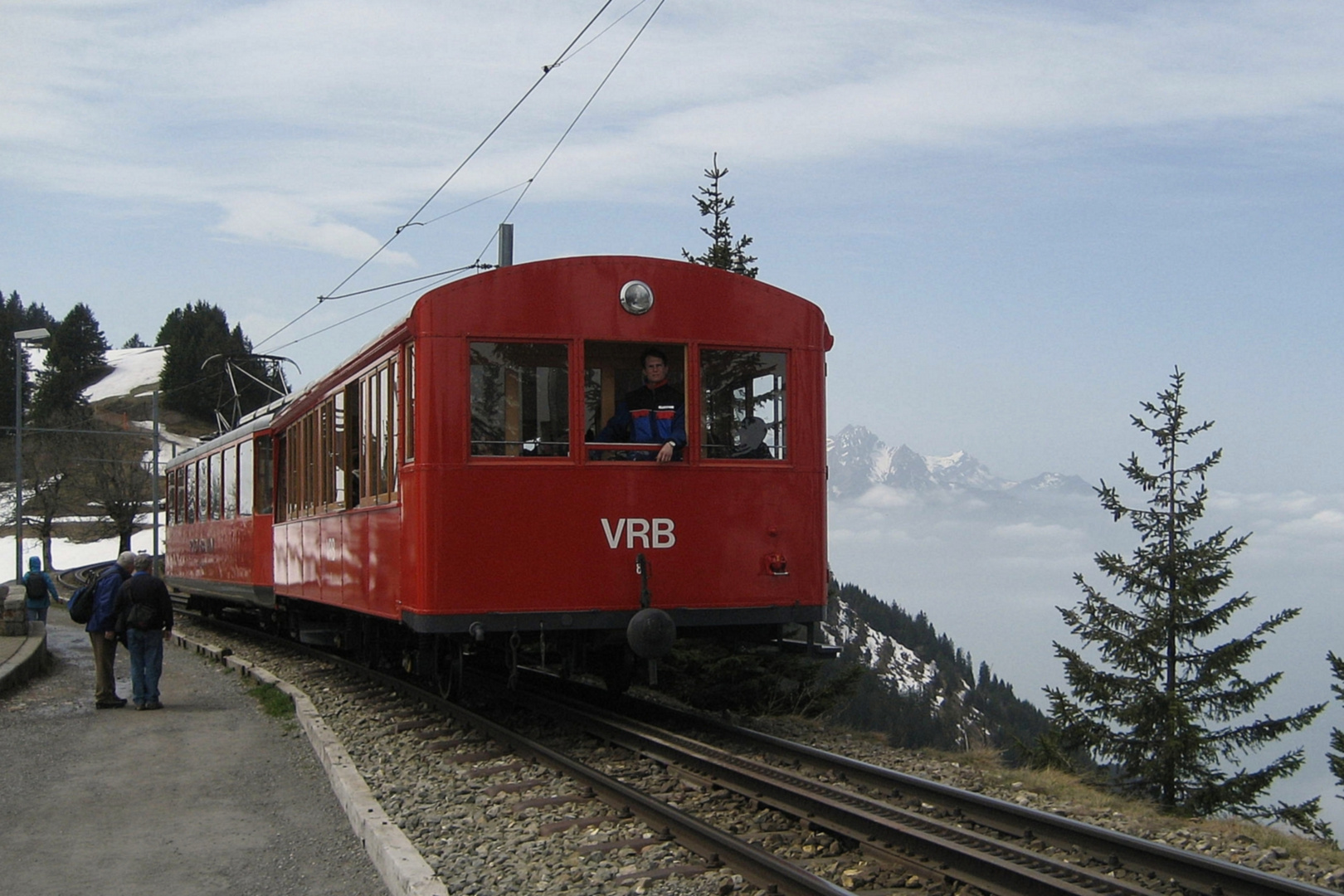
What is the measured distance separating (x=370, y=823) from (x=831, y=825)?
219 cm

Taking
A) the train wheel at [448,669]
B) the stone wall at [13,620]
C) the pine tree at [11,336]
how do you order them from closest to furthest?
the train wheel at [448,669]
the stone wall at [13,620]
the pine tree at [11,336]

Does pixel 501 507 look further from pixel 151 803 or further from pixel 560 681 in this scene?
pixel 560 681

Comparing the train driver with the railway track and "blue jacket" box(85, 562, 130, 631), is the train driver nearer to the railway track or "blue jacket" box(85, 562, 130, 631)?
the railway track

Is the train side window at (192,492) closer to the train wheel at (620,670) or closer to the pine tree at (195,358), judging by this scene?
the train wheel at (620,670)

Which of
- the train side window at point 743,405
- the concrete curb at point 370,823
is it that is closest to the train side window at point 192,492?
the concrete curb at point 370,823

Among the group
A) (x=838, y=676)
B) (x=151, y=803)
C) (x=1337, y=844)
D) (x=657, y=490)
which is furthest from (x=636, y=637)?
(x=838, y=676)

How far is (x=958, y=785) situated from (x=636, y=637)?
2.18 meters

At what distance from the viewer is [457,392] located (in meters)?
9.11

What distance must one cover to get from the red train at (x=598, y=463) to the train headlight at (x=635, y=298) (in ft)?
0.04

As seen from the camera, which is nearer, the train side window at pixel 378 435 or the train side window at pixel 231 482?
the train side window at pixel 378 435

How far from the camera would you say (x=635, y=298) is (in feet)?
31.2

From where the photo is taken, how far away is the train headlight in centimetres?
950

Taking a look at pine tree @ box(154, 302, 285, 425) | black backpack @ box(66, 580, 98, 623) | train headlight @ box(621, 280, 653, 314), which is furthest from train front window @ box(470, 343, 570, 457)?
pine tree @ box(154, 302, 285, 425)

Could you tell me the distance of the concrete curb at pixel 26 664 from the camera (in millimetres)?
13553
